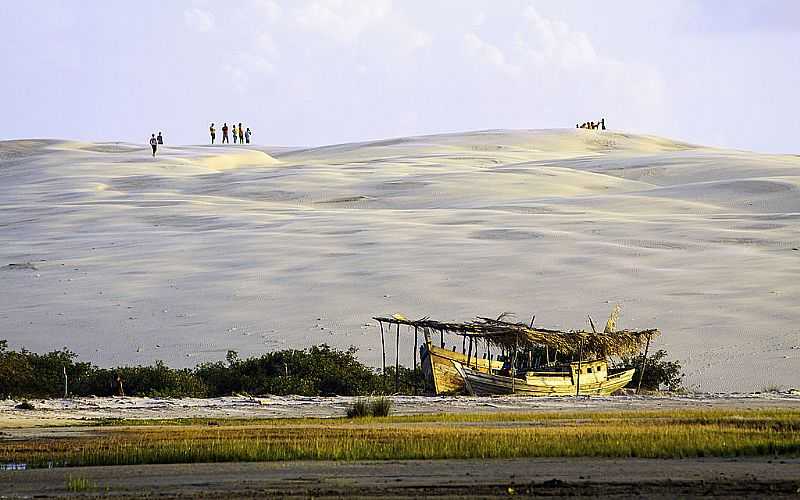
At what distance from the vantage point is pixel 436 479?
32.7ft

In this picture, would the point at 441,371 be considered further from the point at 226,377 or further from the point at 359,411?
the point at 359,411

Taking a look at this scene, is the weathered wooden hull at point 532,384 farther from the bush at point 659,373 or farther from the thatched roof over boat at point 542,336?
the bush at point 659,373

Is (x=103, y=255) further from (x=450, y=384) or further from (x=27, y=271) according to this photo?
(x=450, y=384)

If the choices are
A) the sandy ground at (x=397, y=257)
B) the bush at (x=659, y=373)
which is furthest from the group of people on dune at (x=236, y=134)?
the bush at (x=659, y=373)

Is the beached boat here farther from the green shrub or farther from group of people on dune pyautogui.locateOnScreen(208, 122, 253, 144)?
group of people on dune pyautogui.locateOnScreen(208, 122, 253, 144)

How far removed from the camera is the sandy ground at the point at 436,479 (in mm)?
9302

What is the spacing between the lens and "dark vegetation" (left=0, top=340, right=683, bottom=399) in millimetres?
19875

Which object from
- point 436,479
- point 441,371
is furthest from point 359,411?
point 436,479

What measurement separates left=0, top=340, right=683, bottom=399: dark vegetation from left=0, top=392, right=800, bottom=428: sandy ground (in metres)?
0.76

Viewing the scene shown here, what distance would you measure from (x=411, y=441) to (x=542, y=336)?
9.96m

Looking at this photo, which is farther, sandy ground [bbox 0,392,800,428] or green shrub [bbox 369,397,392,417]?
sandy ground [bbox 0,392,800,428]

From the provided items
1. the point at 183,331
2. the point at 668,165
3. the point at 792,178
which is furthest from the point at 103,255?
the point at 668,165

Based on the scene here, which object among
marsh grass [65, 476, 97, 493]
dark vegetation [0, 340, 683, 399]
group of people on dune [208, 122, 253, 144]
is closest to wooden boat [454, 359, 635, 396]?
dark vegetation [0, 340, 683, 399]

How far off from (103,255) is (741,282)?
52.5ft
